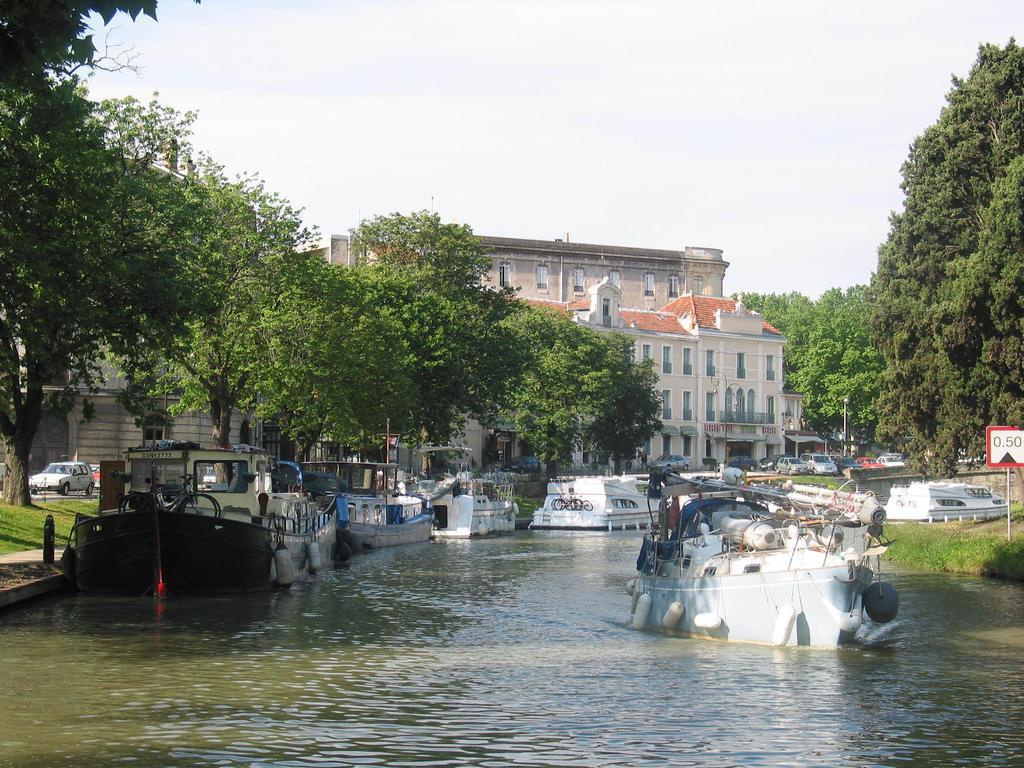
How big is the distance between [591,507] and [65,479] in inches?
1056

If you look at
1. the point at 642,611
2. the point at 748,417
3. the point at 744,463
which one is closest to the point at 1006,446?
the point at 642,611

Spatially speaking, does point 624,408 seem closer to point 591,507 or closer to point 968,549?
point 591,507

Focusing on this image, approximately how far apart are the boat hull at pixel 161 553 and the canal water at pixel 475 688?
69cm

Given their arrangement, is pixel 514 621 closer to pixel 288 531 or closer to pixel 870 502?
pixel 870 502

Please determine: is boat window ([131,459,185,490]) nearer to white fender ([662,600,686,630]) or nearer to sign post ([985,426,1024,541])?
white fender ([662,600,686,630])

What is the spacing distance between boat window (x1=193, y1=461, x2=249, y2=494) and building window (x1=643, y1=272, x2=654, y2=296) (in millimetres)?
95983

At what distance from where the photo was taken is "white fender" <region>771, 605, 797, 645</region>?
890 inches

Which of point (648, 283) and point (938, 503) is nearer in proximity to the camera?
point (938, 503)

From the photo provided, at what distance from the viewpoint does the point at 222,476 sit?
3372 centimetres

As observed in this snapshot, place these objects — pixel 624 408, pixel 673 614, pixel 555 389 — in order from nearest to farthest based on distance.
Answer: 1. pixel 673 614
2. pixel 555 389
3. pixel 624 408

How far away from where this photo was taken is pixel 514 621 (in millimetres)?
27594

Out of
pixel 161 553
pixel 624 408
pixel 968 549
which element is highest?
pixel 624 408

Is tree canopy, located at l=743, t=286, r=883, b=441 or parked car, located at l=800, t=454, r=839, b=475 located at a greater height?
tree canopy, located at l=743, t=286, r=883, b=441

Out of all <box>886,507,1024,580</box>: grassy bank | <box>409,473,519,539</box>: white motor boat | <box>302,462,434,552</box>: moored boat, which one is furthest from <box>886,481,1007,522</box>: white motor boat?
<box>302,462,434,552</box>: moored boat
